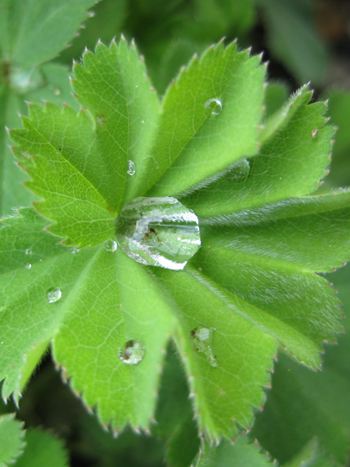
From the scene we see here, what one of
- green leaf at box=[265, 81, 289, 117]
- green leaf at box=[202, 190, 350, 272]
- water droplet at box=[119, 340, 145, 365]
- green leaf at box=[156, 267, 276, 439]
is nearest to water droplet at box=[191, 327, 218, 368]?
green leaf at box=[156, 267, 276, 439]

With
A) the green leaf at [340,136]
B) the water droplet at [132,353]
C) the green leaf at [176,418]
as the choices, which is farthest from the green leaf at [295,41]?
the water droplet at [132,353]

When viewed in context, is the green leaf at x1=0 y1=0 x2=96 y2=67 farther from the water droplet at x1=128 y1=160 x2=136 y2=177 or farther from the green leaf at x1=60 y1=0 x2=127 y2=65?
the water droplet at x1=128 y1=160 x2=136 y2=177

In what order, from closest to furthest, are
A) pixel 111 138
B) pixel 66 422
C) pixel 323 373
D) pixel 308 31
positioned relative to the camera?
pixel 111 138, pixel 323 373, pixel 66 422, pixel 308 31

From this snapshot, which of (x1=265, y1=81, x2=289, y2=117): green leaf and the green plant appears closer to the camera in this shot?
the green plant

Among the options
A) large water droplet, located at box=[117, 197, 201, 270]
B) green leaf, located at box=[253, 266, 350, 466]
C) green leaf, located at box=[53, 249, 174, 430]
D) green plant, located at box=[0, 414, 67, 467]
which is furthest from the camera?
green leaf, located at box=[253, 266, 350, 466]

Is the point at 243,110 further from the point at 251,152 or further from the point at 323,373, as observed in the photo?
the point at 323,373

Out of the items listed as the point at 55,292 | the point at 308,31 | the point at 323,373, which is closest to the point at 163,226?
the point at 55,292
